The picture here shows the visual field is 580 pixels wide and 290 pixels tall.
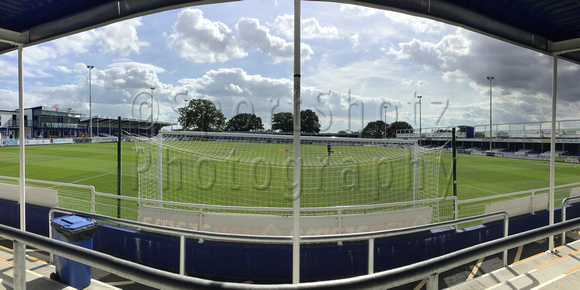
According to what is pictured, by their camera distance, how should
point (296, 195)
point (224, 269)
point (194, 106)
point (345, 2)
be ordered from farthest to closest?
point (194, 106) → point (224, 269) → point (345, 2) → point (296, 195)

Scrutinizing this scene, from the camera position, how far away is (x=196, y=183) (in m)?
14.0

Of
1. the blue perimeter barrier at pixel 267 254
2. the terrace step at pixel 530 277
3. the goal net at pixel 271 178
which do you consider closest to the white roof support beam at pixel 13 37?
the goal net at pixel 271 178

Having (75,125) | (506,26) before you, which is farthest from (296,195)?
(75,125)

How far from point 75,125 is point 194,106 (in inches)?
1101

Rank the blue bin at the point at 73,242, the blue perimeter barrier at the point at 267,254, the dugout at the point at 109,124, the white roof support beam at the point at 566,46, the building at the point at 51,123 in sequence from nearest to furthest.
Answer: the blue bin at the point at 73,242
the white roof support beam at the point at 566,46
the blue perimeter barrier at the point at 267,254
the building at the point at 51,123
the dugout at the point at 109,124

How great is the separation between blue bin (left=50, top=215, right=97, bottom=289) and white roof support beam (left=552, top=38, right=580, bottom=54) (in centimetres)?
739

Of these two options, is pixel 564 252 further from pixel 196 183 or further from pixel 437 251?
pixel 196 183

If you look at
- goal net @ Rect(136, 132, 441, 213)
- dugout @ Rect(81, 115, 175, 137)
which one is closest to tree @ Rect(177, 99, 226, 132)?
dugout @ Rect(81, 115, 175, 137)

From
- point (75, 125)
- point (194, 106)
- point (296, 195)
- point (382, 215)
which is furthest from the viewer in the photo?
point (194, 106)

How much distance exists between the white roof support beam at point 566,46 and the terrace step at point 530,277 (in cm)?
311

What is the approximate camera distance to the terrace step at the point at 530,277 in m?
2.57

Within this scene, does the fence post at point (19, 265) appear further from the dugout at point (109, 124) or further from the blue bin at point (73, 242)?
the dugout at point (109, 124)

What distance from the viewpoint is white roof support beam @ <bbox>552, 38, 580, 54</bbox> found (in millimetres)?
4336

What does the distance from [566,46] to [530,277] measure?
12.5 ft
